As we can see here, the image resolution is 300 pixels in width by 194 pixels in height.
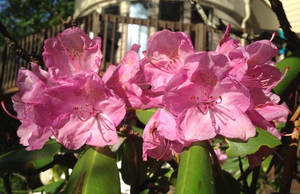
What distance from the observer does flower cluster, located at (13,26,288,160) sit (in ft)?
1.95

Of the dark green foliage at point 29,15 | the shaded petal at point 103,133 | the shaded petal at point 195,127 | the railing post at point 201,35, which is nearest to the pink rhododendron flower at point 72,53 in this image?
the shaded petal at point 103,133

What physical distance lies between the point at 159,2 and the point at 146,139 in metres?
8.81

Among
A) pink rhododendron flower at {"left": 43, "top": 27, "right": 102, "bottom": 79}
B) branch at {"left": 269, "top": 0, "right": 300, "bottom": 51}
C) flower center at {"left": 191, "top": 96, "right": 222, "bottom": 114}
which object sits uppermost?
branch at {"left": 269, "top": 0, "right": 300, "bottom": 51}

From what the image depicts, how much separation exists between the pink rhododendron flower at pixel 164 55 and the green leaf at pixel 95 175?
188 millimetres

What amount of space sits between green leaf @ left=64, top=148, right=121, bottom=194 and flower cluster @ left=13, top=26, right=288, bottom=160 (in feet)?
0.17

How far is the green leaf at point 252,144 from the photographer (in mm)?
611

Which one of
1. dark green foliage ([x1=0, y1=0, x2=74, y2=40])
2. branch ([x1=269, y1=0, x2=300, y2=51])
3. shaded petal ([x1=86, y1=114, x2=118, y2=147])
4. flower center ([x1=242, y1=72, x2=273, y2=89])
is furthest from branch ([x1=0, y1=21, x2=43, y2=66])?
dark green foliage ([x1=0, y1=0, x2=74, y2=40])

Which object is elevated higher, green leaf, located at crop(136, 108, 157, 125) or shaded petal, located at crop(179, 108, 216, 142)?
shaded petal, located at crop(179, 108, 216, 142)

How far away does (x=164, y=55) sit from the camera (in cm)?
66

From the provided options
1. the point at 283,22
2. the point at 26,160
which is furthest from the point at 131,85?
the point at 283,22

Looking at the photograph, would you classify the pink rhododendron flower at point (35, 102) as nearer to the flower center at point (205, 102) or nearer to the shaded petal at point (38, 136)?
the shaded petal at point (38, 136)

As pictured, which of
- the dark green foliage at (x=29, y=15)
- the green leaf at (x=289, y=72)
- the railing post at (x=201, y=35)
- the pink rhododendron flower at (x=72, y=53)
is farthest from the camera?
the dark green foliage at (x=29, y=15)

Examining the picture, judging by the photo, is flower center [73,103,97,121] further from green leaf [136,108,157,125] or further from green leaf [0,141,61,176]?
green leaf [0,141,61,176]

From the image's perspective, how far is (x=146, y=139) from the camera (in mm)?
650
